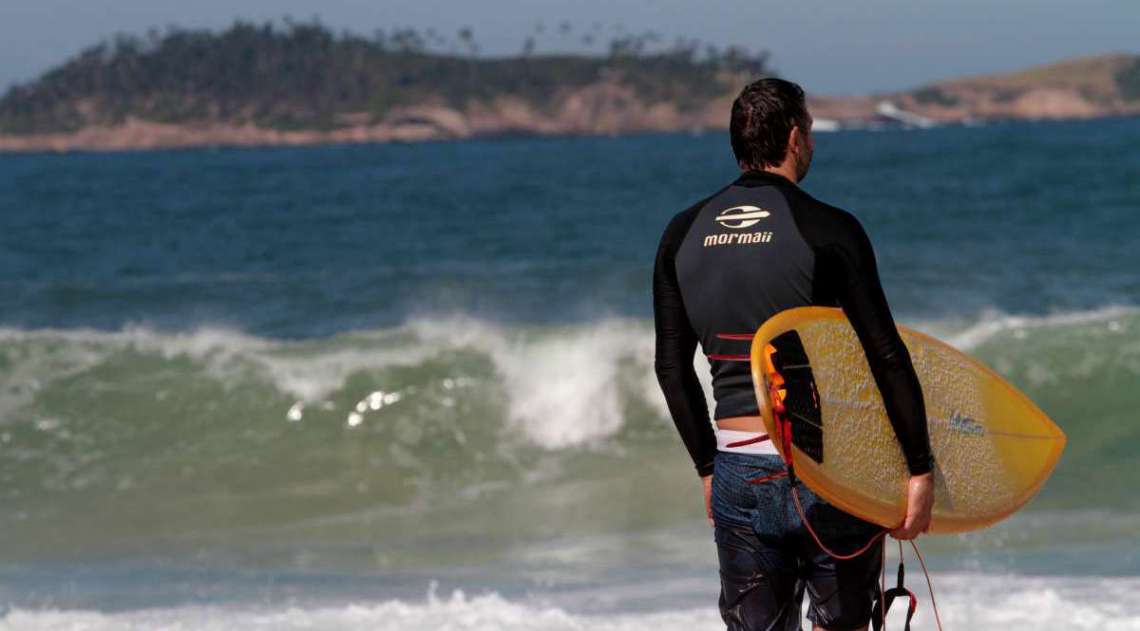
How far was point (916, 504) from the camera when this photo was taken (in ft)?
8.94

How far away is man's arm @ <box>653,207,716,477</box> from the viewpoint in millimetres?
2816

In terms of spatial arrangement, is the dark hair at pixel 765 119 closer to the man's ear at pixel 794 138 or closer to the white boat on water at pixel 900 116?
the man's ear at pixel 794 138

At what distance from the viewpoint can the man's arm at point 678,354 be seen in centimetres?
282

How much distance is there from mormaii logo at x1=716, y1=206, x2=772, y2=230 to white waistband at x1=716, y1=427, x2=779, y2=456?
0.37 m

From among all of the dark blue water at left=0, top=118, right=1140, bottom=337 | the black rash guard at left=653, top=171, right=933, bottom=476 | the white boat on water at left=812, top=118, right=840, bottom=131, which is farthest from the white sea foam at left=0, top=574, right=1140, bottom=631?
the white boat on water at left=812, top=118, right=840, bottom=131

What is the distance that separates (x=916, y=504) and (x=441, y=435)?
23.7 feet

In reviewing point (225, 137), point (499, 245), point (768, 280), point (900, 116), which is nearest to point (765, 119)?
point (768, 280)

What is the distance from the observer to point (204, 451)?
9.72m

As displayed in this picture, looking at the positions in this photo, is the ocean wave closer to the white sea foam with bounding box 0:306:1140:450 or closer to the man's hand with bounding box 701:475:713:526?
the white sea foam with bounding box 0:306:1140:450

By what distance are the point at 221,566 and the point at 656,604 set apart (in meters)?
2.38

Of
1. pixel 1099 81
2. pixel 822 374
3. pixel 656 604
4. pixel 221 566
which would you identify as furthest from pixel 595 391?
pixel 1099 81

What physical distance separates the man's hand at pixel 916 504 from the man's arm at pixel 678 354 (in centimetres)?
38

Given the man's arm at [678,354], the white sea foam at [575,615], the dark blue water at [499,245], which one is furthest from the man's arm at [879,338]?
the dark blue water at [499,245]

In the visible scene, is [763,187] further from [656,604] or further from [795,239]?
[656,604]
